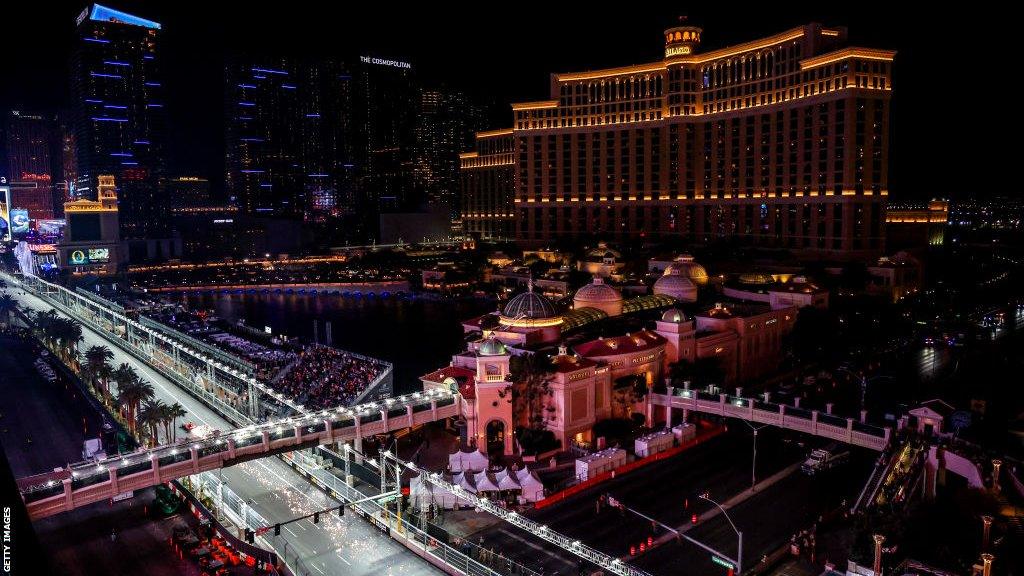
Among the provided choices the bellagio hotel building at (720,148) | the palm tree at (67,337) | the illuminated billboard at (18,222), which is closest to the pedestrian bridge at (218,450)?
the palm tree at (67,337)

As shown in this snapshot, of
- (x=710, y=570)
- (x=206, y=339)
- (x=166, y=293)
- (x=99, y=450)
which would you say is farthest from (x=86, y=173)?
(x=710, y=570)

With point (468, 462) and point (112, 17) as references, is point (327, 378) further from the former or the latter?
point (112, 17)

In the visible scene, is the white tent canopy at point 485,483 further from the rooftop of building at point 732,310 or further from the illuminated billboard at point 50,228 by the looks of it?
the illuminated billboard at point 50,228

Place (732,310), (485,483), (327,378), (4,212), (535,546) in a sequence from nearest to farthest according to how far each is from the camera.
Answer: (535,546) → (485,483) → (327,378) → (732,310) → (4,212)

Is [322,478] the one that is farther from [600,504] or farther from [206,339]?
[206,339]

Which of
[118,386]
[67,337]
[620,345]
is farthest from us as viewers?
Result: [67,337]

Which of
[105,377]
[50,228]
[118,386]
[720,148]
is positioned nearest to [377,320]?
[105,377]

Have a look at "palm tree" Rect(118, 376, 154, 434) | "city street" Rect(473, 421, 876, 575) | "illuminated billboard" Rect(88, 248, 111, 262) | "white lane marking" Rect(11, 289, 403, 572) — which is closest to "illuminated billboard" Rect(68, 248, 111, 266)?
"illuminated billboard" Rect(88, 248, 111, 262)
